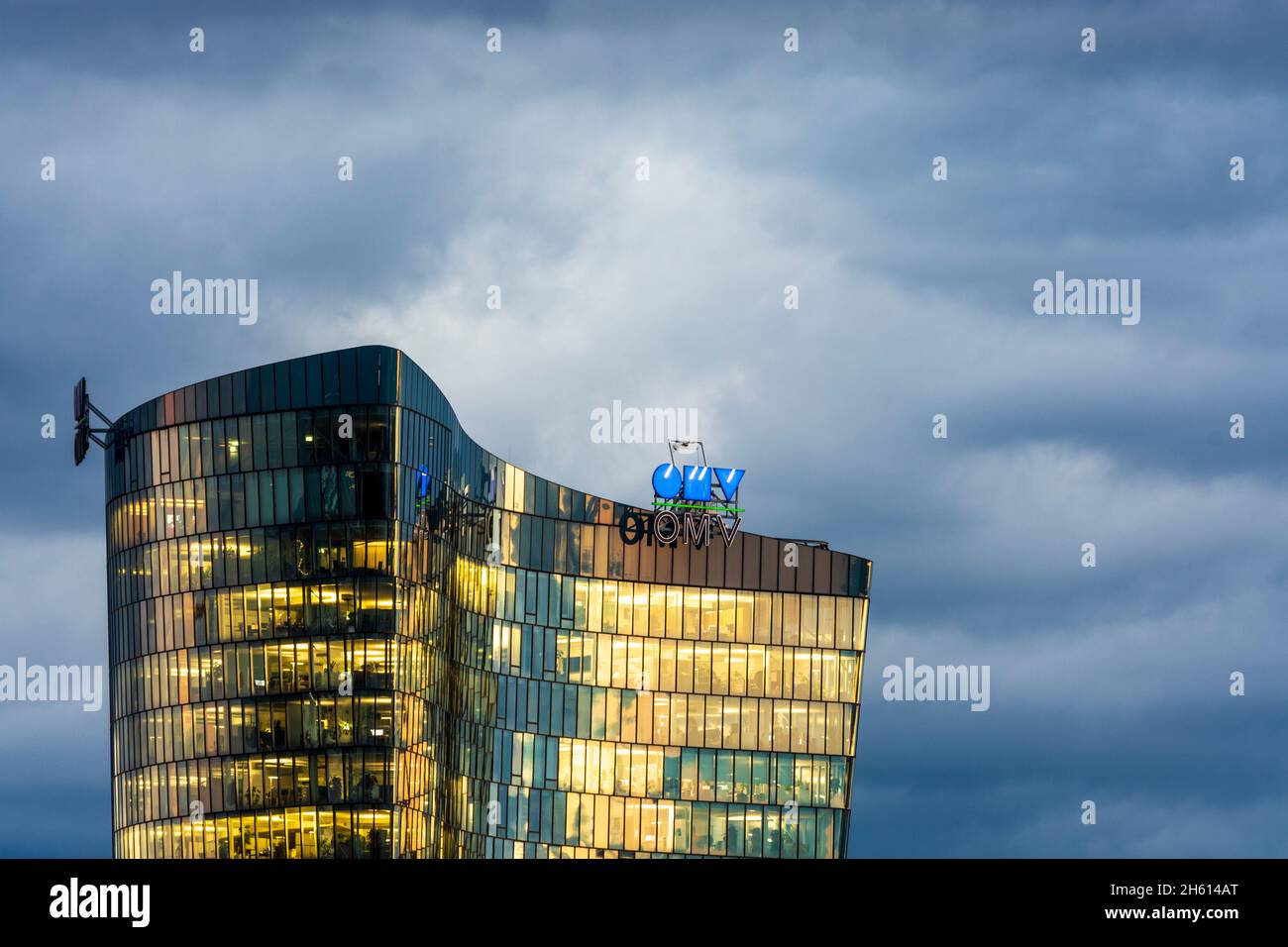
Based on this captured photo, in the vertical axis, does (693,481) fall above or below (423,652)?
above

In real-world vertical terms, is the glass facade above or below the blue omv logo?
below

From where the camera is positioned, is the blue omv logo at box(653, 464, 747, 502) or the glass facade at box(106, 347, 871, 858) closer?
the glass facade at box(106, 347, 871, 858)

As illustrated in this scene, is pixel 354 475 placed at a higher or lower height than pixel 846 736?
higher

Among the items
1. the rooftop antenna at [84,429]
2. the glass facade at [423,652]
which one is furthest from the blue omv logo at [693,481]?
the rooftop antenna at [84,429]

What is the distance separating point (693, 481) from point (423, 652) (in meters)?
30.2

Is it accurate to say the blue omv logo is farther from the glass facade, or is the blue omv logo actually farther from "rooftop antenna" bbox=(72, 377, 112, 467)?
"rooftop antenna" bbox=(72, 377, 112, 467)

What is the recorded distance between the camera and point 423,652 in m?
146

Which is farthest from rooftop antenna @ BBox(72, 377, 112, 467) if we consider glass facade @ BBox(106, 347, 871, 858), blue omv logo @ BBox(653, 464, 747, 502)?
blue omv logo @ BBox(653, 464, 747, 502)

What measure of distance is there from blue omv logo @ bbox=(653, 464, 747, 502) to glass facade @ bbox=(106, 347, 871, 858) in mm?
5706

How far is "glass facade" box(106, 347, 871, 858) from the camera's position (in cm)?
14100
